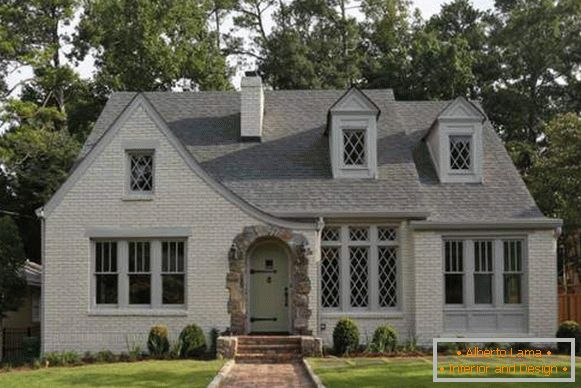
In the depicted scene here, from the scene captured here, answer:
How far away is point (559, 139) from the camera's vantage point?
30.5 m

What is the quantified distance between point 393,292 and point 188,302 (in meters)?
5.38

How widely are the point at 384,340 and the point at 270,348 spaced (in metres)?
2.87

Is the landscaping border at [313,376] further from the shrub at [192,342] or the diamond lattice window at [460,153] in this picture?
the diamond lattice window at [460,153]

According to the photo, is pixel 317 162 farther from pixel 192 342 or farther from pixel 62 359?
pixel 62 359

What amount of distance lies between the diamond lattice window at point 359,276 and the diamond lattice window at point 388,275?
0.38 m

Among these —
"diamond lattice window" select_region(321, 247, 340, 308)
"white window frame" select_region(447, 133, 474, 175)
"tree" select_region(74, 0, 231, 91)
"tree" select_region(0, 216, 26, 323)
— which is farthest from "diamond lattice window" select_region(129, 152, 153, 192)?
"tree" select_region(74, 0, 231, 91)

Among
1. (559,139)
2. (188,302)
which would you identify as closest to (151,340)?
Answer: (188,302)

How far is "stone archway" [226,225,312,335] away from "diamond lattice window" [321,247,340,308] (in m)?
0.97

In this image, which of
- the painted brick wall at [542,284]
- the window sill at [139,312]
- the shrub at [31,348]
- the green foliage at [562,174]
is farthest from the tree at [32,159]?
the painted brick wall at [542,284]

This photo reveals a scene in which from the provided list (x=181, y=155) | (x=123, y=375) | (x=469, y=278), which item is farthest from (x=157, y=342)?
(x=469, y=278)

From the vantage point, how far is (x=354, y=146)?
24016 millimetres

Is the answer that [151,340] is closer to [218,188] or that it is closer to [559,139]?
[218,188]

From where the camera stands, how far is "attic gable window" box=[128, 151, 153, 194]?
2248 centimetres

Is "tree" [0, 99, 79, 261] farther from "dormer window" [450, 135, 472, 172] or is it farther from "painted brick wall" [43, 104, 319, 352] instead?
"dormer window" [450, 135, 472, 172]
